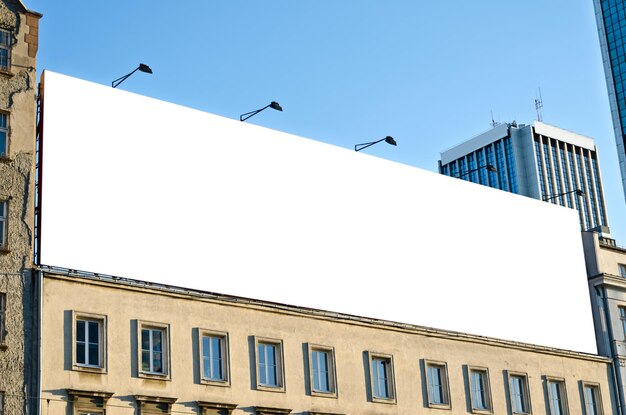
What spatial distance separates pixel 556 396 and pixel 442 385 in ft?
30.6

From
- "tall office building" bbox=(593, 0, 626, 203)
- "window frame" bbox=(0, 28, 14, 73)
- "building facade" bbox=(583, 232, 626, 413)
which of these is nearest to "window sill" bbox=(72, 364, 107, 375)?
"window frame" bbox=(0, 28, 14, 73)

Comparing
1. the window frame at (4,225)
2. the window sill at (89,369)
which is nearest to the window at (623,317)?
the window sill at (89,369)

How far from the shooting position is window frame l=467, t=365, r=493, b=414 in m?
61.7

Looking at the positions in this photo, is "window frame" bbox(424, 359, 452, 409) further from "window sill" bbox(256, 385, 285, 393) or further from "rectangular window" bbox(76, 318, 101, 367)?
"rectangular window" bbox(76, 318, 101, 367)

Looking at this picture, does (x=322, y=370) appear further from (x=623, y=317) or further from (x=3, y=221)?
(x=623, y=317)

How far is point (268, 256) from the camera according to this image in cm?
5622

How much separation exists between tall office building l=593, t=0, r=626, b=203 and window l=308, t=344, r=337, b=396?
123 metres

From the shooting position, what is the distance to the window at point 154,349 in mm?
49062

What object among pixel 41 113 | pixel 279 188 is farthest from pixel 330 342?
pixel 41 113

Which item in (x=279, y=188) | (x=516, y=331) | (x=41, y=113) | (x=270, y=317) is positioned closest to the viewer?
(x=41, y=113)

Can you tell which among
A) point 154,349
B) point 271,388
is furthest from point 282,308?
point 154,349

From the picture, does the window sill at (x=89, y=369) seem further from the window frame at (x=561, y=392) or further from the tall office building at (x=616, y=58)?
the tall office building at (x=616, y=58)

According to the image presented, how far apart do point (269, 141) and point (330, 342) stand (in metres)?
10.4

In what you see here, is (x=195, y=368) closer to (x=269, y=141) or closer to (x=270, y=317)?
(x=270, y=317)
